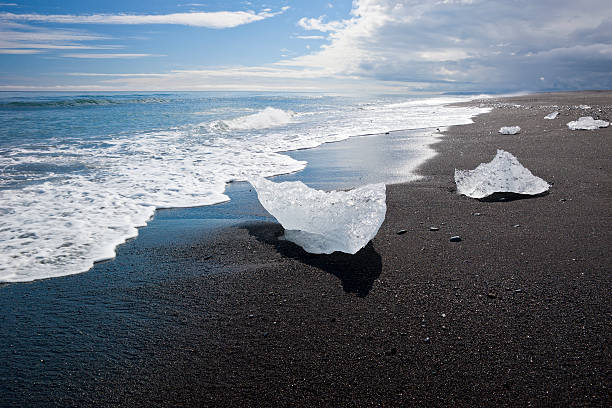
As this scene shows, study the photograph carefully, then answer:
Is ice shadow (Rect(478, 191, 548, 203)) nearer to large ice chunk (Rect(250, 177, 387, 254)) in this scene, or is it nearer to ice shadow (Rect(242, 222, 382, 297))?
large ice chunk (Rect(250, 177, 387, 254))

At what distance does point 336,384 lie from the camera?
1870mm

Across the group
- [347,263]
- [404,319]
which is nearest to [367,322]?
[404,319]

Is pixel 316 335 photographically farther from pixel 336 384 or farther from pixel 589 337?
pixel 589 337

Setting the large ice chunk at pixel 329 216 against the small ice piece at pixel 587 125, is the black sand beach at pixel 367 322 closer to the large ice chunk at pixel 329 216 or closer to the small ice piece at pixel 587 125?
the large ice chunk at pixel 329 216

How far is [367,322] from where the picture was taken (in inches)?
92.5

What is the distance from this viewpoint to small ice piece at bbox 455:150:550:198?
4711 millimetres

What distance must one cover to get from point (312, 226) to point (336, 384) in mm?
1754

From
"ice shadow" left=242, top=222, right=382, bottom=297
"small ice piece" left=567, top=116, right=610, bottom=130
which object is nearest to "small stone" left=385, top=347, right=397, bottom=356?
"ice shadow" left=242, top=222, right=382, bottom=297

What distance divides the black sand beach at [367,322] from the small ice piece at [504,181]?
0.68 meters

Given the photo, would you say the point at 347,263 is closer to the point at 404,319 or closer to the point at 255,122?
the point at 404,319

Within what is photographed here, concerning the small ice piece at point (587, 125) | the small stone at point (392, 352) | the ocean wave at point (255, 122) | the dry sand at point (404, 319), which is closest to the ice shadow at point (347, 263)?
the dry sand at point (404, 319)

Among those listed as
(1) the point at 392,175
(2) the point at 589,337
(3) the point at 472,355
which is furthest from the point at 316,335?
(1) the point at 392,175

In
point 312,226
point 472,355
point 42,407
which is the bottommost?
point 42,407

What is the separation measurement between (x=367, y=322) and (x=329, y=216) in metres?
1.23
